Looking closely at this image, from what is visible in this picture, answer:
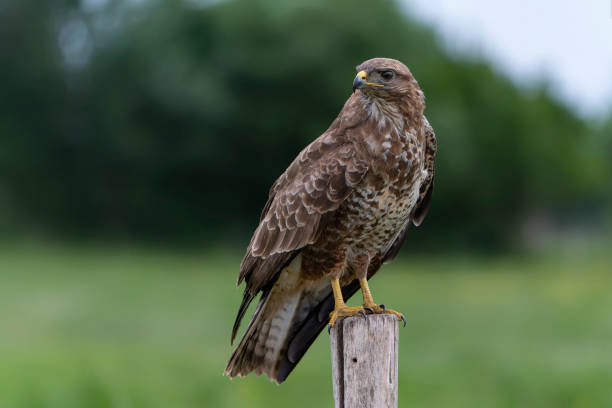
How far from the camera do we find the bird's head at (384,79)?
4.46 m

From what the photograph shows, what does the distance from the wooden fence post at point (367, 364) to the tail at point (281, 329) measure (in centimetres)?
71

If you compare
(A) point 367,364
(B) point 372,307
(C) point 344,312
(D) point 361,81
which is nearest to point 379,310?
(B) point 372,307

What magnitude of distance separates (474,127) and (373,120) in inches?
1033

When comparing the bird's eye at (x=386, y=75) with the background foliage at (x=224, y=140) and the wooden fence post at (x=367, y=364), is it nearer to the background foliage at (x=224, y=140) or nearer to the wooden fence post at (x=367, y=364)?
the wooden fence post at (x=367, y=364)

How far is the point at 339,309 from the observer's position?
4.52 m

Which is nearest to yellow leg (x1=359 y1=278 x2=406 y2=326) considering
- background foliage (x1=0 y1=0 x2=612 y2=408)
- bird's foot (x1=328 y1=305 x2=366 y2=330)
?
bird's foot (x1=328 y1=305 x2=366 y2=330)

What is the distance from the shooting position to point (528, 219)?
3173 cm

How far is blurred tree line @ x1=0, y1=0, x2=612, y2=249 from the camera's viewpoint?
2519cm

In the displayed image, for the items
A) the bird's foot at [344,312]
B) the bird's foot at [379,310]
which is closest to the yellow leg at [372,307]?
the bird's foot at [379,310]

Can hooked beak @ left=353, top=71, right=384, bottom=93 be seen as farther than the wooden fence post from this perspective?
Yes

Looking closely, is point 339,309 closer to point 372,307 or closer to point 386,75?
point 372,307

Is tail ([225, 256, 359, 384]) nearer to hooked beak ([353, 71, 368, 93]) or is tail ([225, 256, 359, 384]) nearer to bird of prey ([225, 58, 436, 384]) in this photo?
bird of prey ([225, 58, 436, 384])

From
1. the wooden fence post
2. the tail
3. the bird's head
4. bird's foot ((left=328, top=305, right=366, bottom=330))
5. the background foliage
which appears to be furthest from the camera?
the background foliage

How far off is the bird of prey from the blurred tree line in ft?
62.3
